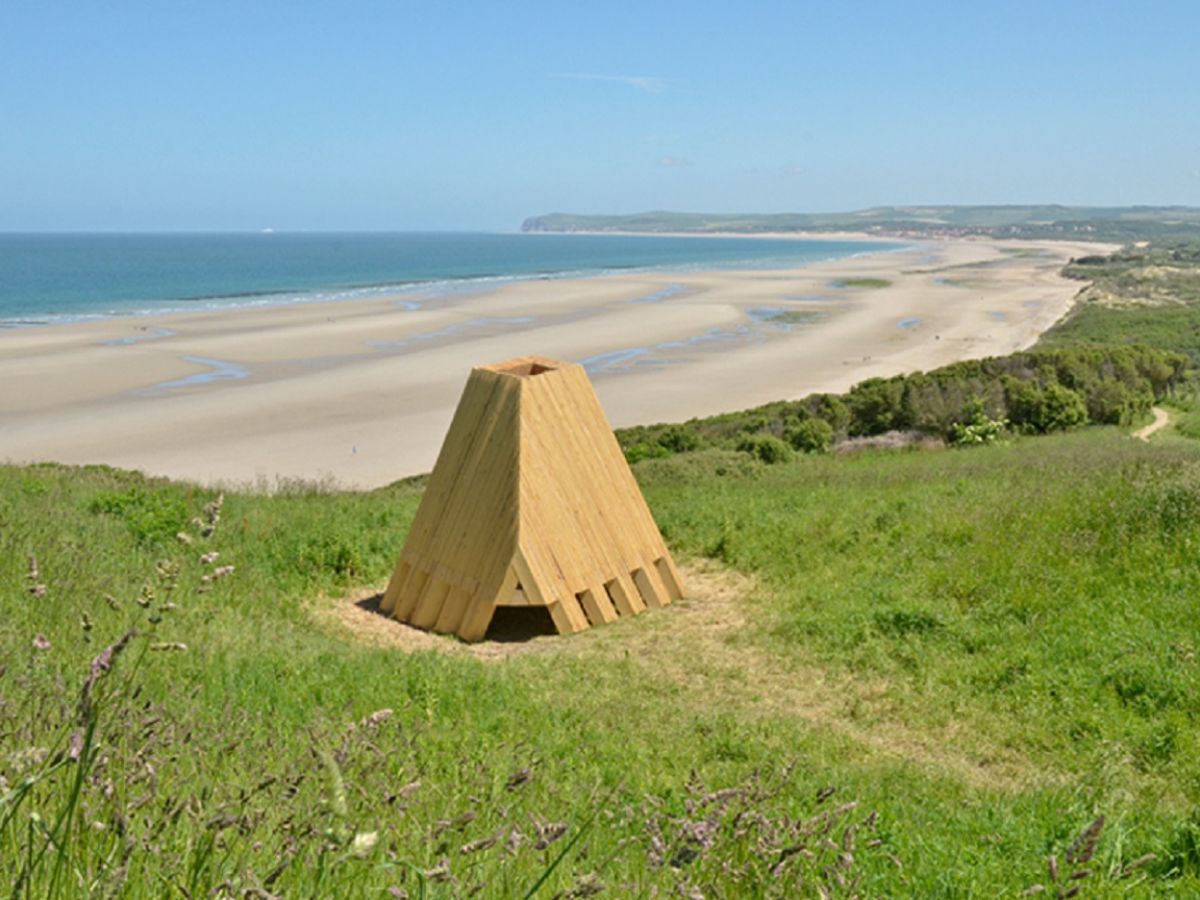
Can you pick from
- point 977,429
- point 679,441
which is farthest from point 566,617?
point 977,429

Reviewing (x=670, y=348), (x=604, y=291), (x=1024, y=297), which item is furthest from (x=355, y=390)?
(x=1024, y=297)

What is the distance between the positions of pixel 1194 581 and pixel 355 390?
27898 millimetres

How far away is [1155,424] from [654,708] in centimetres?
2010

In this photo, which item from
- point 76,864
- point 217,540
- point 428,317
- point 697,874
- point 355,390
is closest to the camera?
point 76,864

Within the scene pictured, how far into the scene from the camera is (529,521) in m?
9.12

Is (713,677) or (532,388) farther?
(532,388)

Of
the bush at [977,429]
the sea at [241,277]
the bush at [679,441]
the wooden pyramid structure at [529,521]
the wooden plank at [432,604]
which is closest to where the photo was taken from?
the wooden pyramid structure at [529,521]

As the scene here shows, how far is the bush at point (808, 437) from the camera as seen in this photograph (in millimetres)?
21547

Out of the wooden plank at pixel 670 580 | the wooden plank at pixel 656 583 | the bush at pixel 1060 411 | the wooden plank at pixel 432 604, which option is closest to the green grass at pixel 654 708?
the wooden plank at pixel 656 583

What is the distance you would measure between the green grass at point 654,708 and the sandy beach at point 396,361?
29.9ft

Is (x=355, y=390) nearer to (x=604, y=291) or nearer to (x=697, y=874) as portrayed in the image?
(x=697, y=874)

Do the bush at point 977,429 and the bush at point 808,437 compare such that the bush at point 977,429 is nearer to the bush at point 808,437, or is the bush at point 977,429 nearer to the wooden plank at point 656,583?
the bush at point 808,437

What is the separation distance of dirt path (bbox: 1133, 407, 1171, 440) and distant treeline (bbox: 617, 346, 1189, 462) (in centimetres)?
39

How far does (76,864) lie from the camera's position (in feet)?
7.01
